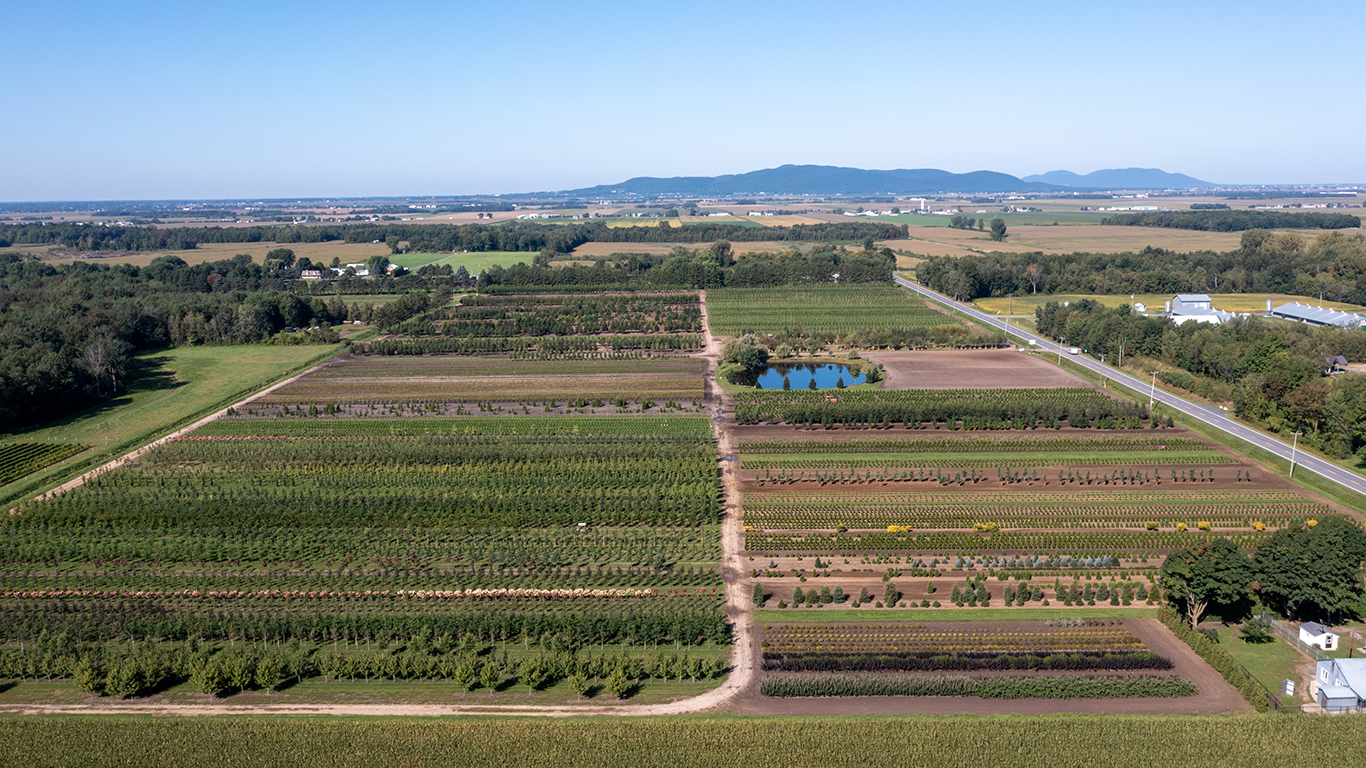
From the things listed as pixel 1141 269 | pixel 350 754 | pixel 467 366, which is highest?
pixel 1141 269

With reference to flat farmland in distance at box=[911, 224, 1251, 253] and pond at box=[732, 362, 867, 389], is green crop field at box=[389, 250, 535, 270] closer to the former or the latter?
pond at box=[732, 362, 867, 389]

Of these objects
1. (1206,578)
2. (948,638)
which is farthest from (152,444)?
(1206,578)

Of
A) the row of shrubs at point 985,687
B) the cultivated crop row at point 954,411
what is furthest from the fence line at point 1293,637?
the cultivated crop row at point 954,411

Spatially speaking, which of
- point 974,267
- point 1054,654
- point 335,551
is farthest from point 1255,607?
point 974,267

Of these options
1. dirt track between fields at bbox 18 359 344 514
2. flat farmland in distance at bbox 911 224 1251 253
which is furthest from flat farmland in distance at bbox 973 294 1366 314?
dirt track between fields at bbox 18 359 344 514

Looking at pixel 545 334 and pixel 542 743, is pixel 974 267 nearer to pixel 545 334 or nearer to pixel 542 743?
pixel 545 334

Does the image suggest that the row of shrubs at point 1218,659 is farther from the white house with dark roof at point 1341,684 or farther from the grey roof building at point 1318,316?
the grey roof building at point 1318,316
